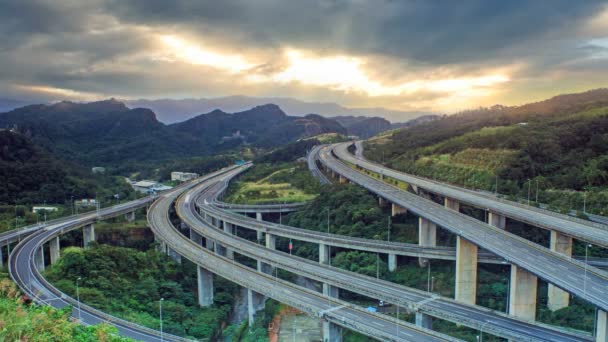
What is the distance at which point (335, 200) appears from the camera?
92562 millimetres

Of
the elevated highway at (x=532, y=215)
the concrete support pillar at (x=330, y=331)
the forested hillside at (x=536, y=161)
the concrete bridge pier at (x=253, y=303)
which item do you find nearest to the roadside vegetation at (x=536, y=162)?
the forested hillside at (x=536, y=161)

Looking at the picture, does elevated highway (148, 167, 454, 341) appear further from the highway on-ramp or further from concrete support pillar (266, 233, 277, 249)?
concrete support pillar (266, 233, 277, 249)

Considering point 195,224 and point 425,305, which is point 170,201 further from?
point 425,305

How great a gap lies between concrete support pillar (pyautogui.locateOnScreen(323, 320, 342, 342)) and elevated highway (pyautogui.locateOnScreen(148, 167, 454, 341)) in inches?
26.8

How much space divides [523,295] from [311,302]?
2387cm

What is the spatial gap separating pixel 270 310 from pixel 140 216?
2662 inches

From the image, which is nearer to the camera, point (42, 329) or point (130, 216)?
point (42, 329)

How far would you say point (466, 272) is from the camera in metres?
54.5

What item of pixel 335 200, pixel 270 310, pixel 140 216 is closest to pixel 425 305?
pixel 270 310

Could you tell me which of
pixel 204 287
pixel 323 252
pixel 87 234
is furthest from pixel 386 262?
pixel 87 234

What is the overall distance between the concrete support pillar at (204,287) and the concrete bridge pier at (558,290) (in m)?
48.4

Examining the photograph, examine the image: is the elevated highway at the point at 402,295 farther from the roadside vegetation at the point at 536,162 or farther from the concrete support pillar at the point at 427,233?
the roadside vegetation at the point at 536,162

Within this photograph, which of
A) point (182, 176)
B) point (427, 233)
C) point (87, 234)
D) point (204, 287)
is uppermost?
point (427, 233)

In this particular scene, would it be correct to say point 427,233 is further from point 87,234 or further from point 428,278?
point 87,234
